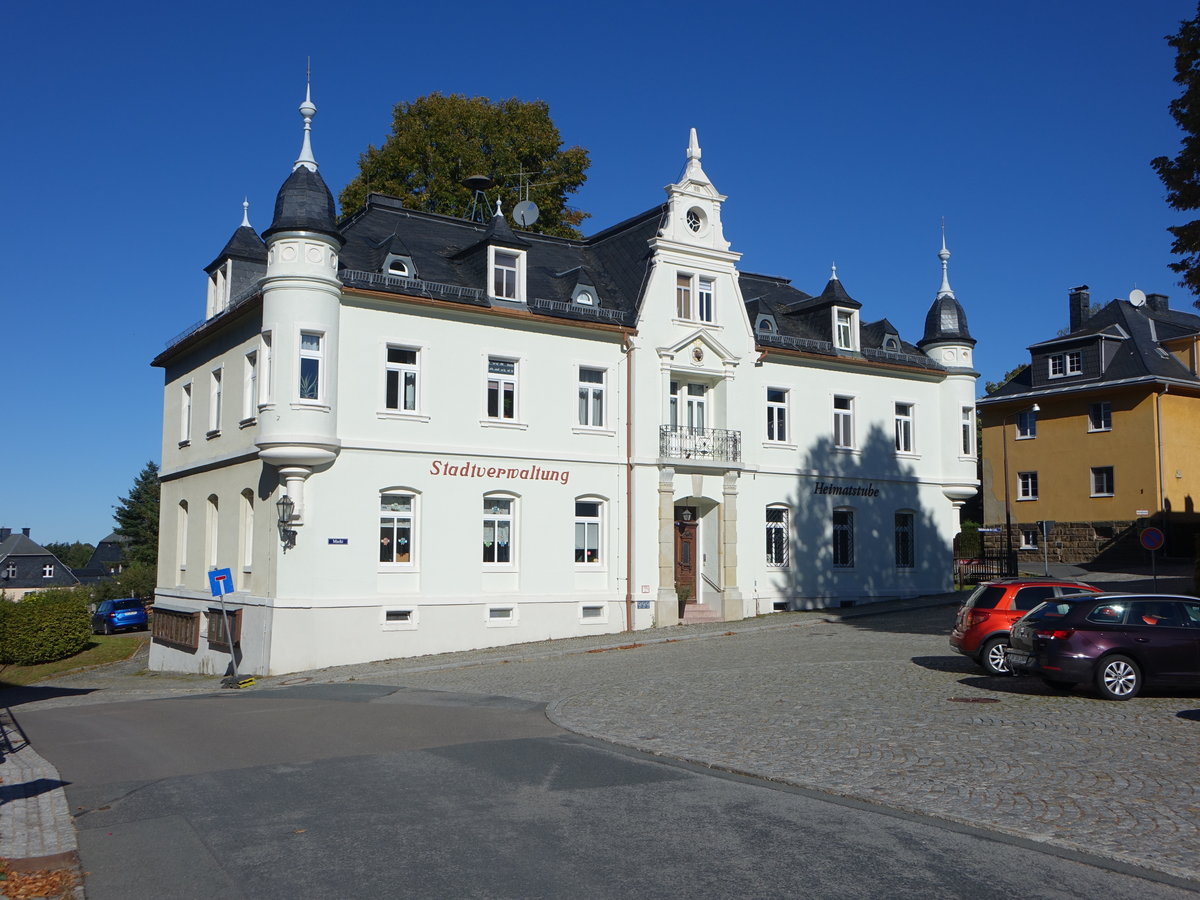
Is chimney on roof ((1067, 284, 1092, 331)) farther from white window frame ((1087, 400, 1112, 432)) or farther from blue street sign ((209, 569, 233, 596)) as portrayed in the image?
blue street sign ((209, 569, 233, 596))

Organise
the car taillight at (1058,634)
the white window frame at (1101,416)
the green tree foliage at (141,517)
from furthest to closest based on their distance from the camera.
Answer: the green tree foliage at (141,517), the white window frame at (1101,416), the car taillight at (1058,634)

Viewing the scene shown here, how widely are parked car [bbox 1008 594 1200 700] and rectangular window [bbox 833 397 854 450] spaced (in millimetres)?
18902

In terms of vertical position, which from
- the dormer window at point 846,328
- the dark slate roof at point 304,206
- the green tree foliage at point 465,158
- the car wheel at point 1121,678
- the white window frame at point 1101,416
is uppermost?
the green tree foliage at point 465,158

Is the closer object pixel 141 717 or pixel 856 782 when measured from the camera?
pixel 856 782

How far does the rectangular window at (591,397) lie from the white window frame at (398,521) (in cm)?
527

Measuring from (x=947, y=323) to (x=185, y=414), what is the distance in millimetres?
24112

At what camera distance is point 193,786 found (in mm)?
10641

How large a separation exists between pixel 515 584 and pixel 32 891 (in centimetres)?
2069

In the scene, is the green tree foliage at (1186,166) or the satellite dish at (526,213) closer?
the green tree foliage at (1186,166)

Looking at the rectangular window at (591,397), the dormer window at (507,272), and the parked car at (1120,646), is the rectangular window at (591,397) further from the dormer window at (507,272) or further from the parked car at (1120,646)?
the parked car at (1120,646)

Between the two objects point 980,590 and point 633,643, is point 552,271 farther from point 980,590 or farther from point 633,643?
point 980,590

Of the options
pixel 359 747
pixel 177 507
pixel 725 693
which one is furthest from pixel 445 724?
pixel 177 507

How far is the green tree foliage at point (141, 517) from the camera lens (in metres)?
72.6

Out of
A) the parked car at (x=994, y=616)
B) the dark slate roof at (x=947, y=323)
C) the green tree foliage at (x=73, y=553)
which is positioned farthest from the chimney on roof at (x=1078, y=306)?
the green tree foliage at (x=73, y=553)
